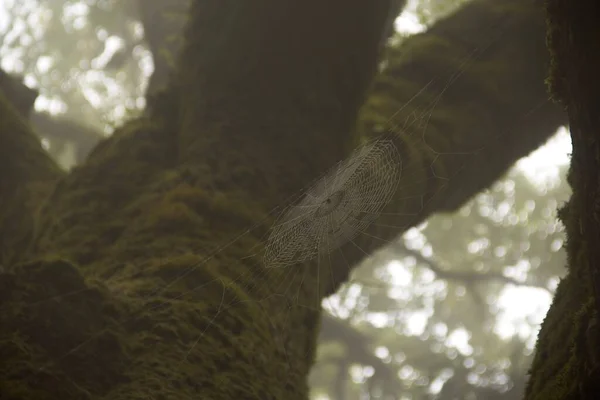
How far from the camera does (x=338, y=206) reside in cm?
388

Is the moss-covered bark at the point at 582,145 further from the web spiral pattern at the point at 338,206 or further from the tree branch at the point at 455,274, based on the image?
the tree branch at the point at 455,274

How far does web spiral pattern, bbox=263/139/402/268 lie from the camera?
11.4 ft

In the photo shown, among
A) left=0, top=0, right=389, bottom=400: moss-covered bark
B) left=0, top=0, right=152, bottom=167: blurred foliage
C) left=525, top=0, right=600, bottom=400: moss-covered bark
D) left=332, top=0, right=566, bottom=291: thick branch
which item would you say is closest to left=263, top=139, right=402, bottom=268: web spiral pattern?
left=0, top=0, right=389, bottom=400: moss-covered bark

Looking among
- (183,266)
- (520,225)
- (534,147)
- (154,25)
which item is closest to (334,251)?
(183,266)

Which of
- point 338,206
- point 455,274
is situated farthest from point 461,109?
point 455,274

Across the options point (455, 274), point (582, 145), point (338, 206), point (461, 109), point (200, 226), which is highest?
point (455, 274)

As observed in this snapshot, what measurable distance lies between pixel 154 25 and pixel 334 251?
16.3ft

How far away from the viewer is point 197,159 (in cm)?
377

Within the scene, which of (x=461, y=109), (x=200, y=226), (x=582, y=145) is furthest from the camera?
(x=461, y=109)

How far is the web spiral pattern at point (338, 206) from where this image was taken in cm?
348

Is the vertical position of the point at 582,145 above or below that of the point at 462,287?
below

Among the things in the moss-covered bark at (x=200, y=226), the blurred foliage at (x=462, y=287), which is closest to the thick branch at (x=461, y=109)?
the moss-covered bark at (x=200, y=226)

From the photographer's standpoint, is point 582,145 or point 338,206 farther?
point 338,206

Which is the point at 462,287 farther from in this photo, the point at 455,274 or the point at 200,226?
the point at 200,226
